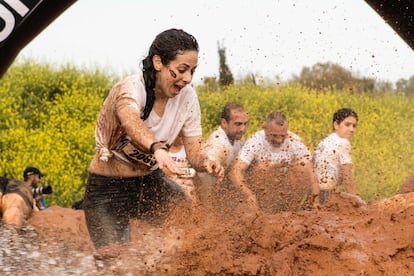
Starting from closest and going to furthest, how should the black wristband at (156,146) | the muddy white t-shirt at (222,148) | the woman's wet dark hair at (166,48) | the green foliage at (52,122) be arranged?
the black wristband at (156,146), the woman's wet dark hair at (166,48), the muddy white t-shirt at (222,148), the green foliage at (52,122)

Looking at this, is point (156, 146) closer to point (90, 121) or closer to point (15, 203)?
point (15, 203)

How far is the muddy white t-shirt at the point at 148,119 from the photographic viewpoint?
4441 mm

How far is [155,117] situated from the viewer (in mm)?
4500

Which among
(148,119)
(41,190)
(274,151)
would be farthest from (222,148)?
(41,190)

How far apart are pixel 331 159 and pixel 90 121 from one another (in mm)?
4439

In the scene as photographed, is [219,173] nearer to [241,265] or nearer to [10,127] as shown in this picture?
[241,265]

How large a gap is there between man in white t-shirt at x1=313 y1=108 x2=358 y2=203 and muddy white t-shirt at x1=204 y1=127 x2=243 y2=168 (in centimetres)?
71

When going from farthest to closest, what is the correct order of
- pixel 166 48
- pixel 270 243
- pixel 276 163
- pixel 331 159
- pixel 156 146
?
pixel 331 159, pixel 276 163, pixel 166 48, pixel 156 146, pixel 270 243

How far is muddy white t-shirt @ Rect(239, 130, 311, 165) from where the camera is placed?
254 inches

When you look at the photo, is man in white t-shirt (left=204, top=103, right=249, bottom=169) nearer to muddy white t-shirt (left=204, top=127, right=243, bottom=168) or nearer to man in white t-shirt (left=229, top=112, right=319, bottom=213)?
muddy white t-shirt (left=204, top=127, right=243, bottom=168)

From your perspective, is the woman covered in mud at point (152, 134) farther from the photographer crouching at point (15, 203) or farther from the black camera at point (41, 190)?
the black camera at point (41, 190)

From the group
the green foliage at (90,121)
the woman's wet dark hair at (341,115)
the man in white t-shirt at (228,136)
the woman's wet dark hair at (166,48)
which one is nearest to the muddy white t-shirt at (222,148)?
the man in white t-shirt at (228,136)

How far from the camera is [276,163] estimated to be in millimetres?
6473

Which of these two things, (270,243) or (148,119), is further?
(148,119)
